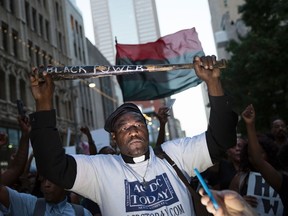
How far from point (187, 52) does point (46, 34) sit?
79.8 feet

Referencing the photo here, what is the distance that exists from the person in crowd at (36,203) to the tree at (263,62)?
1130 centimetres

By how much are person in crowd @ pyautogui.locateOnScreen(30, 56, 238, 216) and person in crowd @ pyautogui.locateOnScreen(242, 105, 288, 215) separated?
0.90m

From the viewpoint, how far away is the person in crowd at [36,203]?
298 centimetres

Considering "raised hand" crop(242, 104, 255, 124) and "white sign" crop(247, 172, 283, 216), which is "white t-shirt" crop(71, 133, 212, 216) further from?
"white sign" crop(247, 172, 283, 216)

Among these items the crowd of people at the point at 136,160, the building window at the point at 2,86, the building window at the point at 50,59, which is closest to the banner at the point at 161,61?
the crowd of people at the point at 136,160

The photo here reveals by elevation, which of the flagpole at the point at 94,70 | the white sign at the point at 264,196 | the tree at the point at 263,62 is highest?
the tree at the point at 263,62

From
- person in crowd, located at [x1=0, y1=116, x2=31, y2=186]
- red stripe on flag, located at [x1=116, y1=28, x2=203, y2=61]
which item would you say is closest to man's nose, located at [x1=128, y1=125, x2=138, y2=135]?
person in crowd, located at [x1=0, y1=116, x2=31, y2=186]

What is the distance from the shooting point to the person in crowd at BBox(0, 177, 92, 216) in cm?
Result: 298

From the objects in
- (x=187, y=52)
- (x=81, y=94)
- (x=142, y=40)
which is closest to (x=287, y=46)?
(x=187, y=52)

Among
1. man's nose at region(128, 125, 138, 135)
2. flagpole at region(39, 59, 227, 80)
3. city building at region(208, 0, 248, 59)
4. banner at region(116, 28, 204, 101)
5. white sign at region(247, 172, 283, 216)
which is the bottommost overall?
white sign at region(247, 172, 283, 216)

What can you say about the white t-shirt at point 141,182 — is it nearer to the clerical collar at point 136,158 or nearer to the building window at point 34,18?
the clerical collar at point 136,158

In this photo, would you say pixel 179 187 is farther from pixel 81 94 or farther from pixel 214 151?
pixel 81 94

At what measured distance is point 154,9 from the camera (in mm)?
190750

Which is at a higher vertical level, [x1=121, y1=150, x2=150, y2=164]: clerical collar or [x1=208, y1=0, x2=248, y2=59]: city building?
[x1=208, y1=0, x2=248, y2=59]: city building
